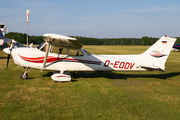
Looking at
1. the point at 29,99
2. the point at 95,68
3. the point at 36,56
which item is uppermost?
the point at 36,56

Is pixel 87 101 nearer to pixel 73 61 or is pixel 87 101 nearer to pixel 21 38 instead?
pixel 73 61

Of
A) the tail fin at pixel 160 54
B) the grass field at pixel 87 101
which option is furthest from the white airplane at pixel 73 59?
the grass field at pixel 87 101

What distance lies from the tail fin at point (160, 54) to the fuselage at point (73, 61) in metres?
0.48

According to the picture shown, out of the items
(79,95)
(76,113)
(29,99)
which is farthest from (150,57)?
(29,99)

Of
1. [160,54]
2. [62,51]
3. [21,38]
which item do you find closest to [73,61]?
[62,51]

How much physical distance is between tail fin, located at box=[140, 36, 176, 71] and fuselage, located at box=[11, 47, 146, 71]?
48 cm

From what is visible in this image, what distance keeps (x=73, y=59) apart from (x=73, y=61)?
11 cm

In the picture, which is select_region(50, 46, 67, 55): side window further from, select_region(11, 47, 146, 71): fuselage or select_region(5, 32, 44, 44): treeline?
select_region(5, 32, 44, 44): treeline

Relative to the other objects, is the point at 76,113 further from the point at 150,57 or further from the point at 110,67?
the point at 150,57

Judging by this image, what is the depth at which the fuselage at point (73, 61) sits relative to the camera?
8.26 metres

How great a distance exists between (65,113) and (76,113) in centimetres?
31

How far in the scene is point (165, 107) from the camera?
5.29 m

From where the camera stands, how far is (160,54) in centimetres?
905

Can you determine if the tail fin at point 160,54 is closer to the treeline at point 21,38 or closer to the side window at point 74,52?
the side window at point 74,52
